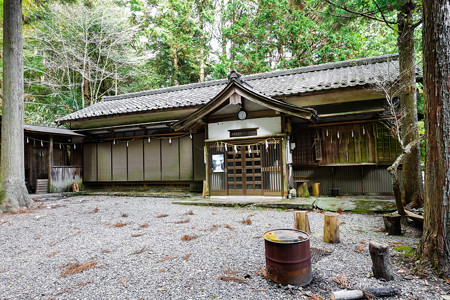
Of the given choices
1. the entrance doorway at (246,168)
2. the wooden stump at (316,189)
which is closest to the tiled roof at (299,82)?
the entrance doorway at (246,168)

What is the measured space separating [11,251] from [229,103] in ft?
22.5

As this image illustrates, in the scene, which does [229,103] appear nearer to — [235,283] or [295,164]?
A: [295,164]

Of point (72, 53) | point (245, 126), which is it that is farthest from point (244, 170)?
point (72, 53)

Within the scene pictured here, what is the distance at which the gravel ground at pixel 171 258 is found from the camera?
2836 millimetres

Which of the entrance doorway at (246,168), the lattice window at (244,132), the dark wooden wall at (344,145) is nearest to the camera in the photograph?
the entrance doorway at (246,168)

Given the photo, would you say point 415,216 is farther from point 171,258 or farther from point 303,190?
point 171,258

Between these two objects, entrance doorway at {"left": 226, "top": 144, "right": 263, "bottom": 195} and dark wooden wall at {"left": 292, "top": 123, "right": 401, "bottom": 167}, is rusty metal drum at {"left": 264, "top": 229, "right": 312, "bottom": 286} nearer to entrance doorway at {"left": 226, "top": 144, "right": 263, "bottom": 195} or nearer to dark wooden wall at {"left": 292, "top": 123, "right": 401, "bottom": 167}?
entrance doorway at {"left": 226, "top": 144, "right": 263, "bottom": 195}

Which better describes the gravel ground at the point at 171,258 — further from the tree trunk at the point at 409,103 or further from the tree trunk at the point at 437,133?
the tree trunk at the point at 409,103

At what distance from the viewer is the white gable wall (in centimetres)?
844

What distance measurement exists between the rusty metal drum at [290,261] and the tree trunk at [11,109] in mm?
8786

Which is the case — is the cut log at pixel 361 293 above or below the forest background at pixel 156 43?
below

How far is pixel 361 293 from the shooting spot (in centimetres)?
260

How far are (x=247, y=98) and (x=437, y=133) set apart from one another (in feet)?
18.9

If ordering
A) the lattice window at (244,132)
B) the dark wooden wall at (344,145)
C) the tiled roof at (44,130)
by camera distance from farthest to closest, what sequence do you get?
the tiled roof at (44,130) < the lattice window at (244,132) < the dark wooden wall at (344,145)
